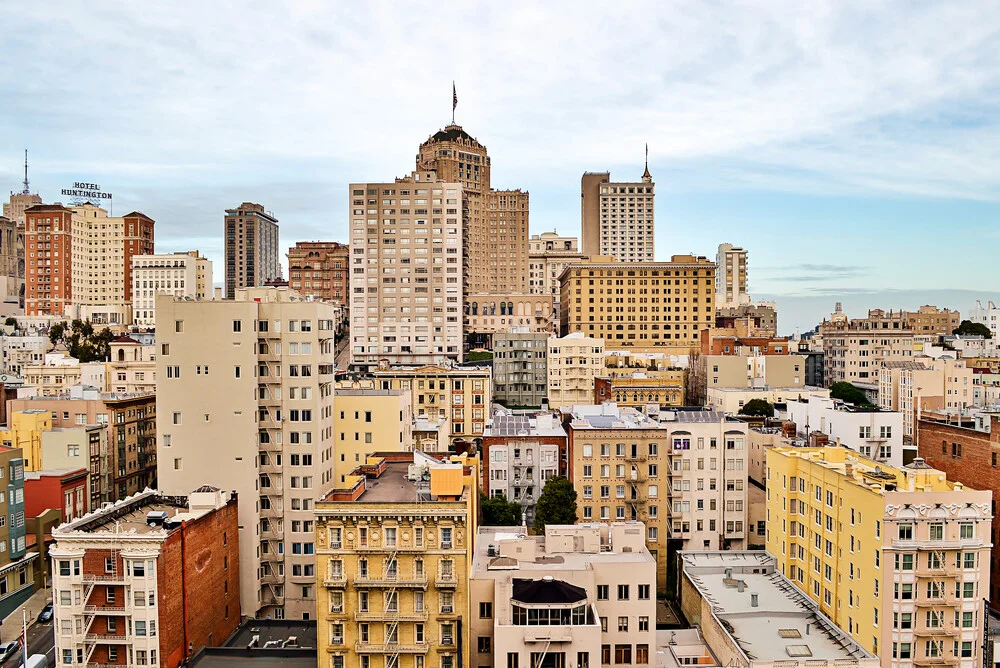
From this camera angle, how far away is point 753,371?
14875 cm

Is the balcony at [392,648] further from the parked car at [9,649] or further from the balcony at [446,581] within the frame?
the parked car at [9,649]

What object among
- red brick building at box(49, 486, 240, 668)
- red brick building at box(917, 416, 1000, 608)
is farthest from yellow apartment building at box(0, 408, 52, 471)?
red brick building at box(917, 416, 1000, 608)

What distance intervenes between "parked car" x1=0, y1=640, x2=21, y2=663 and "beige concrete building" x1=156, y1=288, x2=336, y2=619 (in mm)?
16788

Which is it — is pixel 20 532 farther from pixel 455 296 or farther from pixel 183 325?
pixel 455 296

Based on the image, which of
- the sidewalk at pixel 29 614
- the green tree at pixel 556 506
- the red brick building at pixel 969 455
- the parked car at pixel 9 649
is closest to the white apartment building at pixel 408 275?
the sidewalk at pixel 29 614

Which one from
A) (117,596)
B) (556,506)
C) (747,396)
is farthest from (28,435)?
(747,396)

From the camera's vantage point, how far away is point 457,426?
122 meters

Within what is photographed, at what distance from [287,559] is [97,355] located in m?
127

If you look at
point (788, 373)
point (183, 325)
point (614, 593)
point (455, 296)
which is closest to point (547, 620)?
point (614, 593)

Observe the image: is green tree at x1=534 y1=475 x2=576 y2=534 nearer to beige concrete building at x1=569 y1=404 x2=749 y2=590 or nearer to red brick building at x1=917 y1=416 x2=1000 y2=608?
beige concrete building at x1=569 y1=404 x2=749 y2=590

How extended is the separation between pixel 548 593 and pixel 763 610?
21.5 metres

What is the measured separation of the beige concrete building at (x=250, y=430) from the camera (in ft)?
223

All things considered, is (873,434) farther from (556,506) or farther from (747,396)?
(747,396)

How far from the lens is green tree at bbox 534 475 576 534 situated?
7125 centimetres
